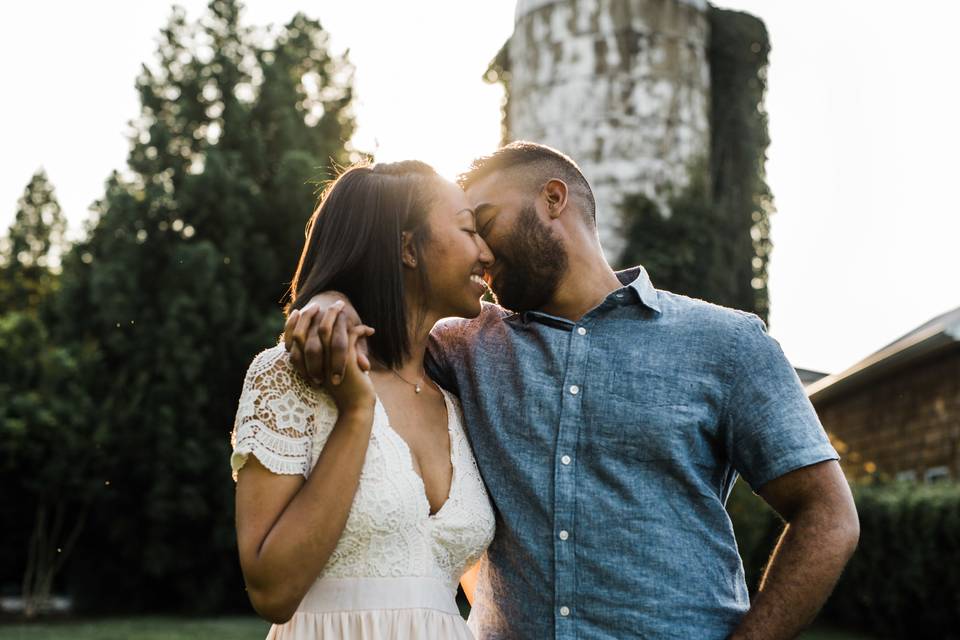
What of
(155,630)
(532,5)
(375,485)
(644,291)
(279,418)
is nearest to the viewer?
(279,418)

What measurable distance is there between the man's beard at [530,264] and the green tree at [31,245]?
31.2 metres

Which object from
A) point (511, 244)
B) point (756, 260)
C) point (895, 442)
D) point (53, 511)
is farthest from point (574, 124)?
point (511, 244)

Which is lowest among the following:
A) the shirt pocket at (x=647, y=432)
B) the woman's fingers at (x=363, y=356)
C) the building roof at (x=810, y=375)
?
the building roof at (x=810, y=375)

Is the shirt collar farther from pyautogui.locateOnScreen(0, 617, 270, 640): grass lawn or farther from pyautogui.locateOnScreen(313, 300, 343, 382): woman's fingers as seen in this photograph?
pyautogui.locateOnScreen(0, 617, 270, 640): grass lawn

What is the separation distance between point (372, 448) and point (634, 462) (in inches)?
25.5

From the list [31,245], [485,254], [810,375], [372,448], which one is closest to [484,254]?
[485,254]

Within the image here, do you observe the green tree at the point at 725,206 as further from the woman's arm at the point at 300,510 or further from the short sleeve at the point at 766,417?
the woman's arm at the point at 300,510

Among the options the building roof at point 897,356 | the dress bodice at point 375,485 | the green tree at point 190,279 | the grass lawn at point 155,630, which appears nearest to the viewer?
the dress bodice at point 375,485

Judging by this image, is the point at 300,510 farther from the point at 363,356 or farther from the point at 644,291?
the point at 644,291

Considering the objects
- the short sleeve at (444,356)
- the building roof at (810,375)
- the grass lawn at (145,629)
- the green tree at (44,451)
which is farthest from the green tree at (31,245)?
the short sleeve at (444,356)

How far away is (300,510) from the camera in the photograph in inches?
94.2

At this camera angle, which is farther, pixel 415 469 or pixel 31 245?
pixel 31 245

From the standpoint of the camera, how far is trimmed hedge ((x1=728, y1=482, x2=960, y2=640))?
10.3 m

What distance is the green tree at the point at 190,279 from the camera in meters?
15.6
